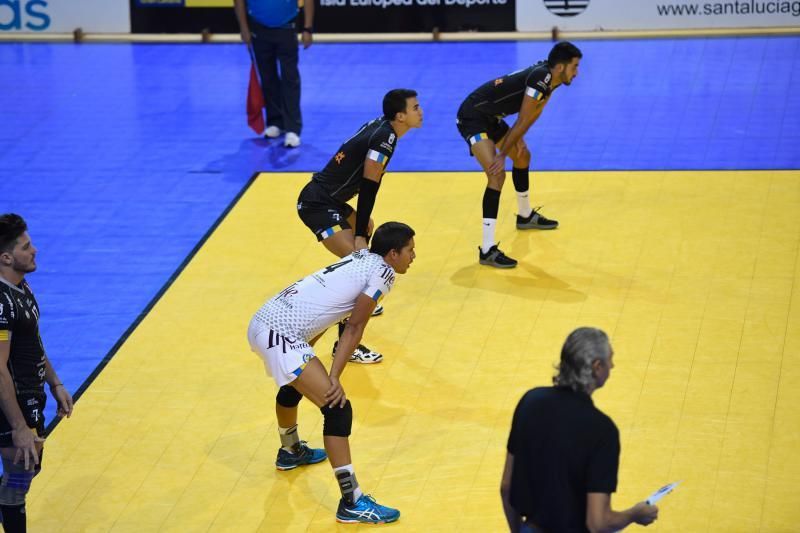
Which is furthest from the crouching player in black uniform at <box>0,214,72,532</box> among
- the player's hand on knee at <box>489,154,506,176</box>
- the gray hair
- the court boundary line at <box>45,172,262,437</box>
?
the player's hand on knee at <box>489,154,506,176</box>


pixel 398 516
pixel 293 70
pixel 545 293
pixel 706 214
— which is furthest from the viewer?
pixel 293 70

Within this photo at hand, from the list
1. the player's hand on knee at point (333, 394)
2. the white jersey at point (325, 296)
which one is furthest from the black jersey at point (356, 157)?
the player's hand on knee at point (333, 394)

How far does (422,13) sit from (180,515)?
37.2 feet

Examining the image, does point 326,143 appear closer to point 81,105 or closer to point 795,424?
point 81,105

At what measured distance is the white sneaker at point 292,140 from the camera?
13336 millimetres

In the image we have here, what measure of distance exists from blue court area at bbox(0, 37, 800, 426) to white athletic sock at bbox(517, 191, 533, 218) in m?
1.54

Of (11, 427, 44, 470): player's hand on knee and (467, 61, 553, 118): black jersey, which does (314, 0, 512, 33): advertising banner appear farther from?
(11, 427, 44, 470): player's hand on knee

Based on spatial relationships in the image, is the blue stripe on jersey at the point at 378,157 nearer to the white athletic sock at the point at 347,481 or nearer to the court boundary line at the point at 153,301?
the court boundary line at the point at 153,301

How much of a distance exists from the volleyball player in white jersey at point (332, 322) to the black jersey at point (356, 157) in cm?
174

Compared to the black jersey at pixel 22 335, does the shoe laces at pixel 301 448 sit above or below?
below

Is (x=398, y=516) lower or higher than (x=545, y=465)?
lower

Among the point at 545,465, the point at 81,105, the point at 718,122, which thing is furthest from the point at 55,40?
the point at 545,465

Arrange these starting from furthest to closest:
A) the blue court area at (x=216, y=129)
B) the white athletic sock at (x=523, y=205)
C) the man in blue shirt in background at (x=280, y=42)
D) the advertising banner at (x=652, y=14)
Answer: the advertising banner at (x=652, y=14) → the man in blue shirt in background at (x=280, y=42) → the white athletic sock at (x=523, y=205) → the blue court area at (x=216, y=129)

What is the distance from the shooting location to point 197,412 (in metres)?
8.04
